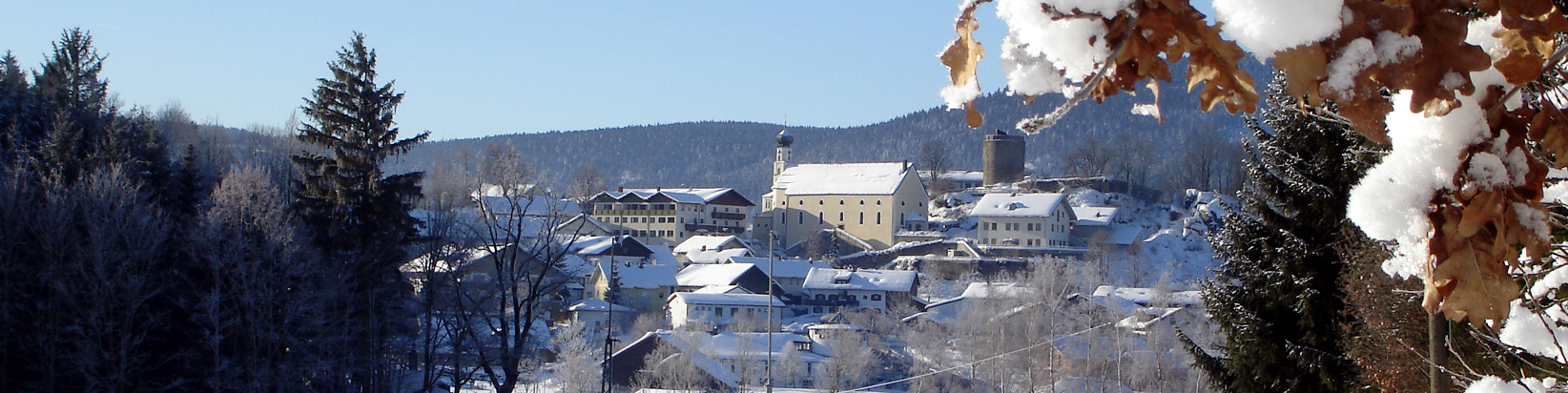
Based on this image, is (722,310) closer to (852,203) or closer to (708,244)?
(708,244)

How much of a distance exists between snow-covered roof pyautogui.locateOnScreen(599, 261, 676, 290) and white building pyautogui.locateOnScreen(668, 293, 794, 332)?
430 cm

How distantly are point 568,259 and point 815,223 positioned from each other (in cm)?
3053

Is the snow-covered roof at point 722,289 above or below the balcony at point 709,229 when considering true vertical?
below

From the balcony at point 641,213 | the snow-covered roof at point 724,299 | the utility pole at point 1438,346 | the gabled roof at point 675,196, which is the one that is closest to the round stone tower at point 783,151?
the gabled roof at point 675,196

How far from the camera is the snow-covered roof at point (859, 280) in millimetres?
57250

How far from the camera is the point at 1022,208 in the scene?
3115 inches

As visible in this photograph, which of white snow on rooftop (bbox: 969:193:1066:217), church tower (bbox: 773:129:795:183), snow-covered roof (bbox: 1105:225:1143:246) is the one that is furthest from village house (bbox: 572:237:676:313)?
church tower (bbox: 773:129:795:183)

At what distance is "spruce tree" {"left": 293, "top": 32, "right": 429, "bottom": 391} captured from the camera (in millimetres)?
25531

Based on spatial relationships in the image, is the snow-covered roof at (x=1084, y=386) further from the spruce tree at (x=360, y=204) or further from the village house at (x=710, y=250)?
the village house at (x=710, y=250)

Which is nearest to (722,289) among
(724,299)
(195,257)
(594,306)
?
(724,299)

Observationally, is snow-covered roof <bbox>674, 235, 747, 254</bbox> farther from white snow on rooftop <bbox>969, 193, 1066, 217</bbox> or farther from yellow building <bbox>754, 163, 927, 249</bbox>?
white snow on rooftop <bbox>969, 193, 1066, 217</bbox>

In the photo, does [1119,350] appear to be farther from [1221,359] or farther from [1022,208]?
[1022,208]

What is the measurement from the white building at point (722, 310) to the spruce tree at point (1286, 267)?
37.3m

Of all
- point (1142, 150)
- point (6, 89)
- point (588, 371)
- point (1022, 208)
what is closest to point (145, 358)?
point (6, 89)
